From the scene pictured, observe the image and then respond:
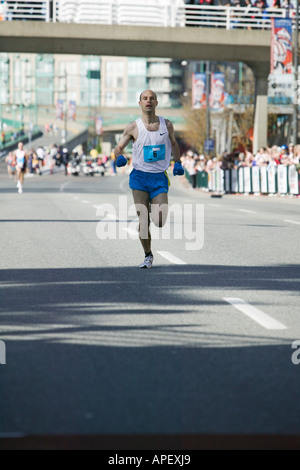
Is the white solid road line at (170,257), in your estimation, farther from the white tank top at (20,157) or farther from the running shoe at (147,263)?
the white tank top at (20,157)

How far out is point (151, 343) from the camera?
281 inches

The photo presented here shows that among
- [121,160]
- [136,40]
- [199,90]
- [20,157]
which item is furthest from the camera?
[199,90]

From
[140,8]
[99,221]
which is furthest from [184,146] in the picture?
[99,221]

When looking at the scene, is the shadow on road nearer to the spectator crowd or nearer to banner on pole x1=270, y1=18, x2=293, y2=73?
the spectator crowd

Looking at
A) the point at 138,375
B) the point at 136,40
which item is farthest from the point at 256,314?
the point at 136,40

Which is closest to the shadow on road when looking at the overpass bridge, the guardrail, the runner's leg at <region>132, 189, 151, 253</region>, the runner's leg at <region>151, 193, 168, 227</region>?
the runner's leg at <region>132, 189, 151, 253</region>

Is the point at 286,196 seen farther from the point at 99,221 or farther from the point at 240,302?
the point at 240,302

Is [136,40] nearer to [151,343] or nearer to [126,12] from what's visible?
[126,12]

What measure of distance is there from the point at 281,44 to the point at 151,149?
103 feet

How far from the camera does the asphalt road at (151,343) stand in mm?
5082

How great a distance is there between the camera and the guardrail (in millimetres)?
38219

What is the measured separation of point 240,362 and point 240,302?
8.90ft

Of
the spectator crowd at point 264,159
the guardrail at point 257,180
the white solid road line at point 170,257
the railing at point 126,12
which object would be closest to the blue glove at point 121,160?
the white solid road line at point 170,257

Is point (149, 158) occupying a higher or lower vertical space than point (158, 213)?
higher
